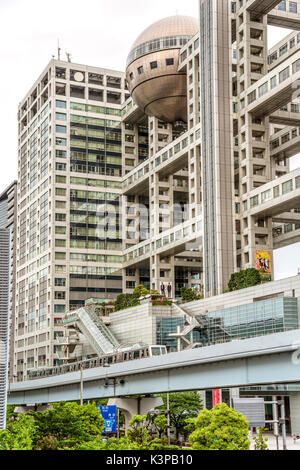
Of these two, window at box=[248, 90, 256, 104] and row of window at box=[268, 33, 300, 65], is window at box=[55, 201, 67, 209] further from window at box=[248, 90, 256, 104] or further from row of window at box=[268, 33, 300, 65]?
window at box=[248, 90, 256, 104]

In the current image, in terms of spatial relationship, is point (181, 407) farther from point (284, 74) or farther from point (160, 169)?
point (160, 169)

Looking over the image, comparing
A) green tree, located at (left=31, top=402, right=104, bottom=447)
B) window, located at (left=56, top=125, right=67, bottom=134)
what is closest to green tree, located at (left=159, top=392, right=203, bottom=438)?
green tree, located at (left=31, top=402, right=104, bottom=447)

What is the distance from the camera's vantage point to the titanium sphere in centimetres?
11919

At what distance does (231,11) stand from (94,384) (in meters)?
63.3

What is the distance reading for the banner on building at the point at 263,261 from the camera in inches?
3681

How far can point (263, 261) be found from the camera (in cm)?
9406

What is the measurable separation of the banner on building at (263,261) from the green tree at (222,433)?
5108 cm

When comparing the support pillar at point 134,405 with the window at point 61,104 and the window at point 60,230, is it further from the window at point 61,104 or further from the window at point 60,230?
the window at point 61,104

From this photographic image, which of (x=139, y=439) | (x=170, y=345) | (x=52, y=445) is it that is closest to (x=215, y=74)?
(x=170, y=345)

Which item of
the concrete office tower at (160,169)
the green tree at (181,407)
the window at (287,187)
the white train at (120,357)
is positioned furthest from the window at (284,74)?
the green tree at (181,407)

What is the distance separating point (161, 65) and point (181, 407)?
210 ft

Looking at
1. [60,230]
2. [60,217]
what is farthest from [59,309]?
[60,217]

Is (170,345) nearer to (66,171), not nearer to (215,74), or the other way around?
(215,74)

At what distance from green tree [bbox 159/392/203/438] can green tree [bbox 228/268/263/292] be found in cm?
1579
